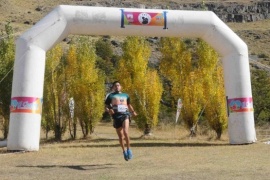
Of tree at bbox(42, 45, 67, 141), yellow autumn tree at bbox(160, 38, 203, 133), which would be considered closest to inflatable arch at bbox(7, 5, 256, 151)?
yellow autumn tree at bbox(160, 38, 203, 133)

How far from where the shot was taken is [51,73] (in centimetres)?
2128

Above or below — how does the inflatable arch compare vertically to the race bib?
above

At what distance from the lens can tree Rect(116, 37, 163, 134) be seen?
74.6 ft

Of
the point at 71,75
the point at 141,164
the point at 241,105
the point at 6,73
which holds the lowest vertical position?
the point at 141,164

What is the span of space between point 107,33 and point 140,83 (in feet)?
27.0

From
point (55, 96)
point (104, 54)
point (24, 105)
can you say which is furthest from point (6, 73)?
point (104, 54)

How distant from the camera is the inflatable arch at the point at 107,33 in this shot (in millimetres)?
13375

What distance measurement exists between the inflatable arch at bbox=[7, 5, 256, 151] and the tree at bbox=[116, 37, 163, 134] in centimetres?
770

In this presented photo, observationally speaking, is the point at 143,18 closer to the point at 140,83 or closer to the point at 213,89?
the point at 213,89

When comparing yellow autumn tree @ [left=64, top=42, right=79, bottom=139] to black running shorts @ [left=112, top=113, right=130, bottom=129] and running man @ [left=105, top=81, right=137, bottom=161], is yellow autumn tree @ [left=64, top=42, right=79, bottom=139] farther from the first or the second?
black running shorts @ [left=112, top=113, right=130, bottom=129]

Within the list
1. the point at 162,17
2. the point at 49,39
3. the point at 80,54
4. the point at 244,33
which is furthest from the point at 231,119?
the point at 244,33

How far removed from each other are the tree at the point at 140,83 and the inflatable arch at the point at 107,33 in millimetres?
7700

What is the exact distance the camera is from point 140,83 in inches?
904

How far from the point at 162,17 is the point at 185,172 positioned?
7.41m
